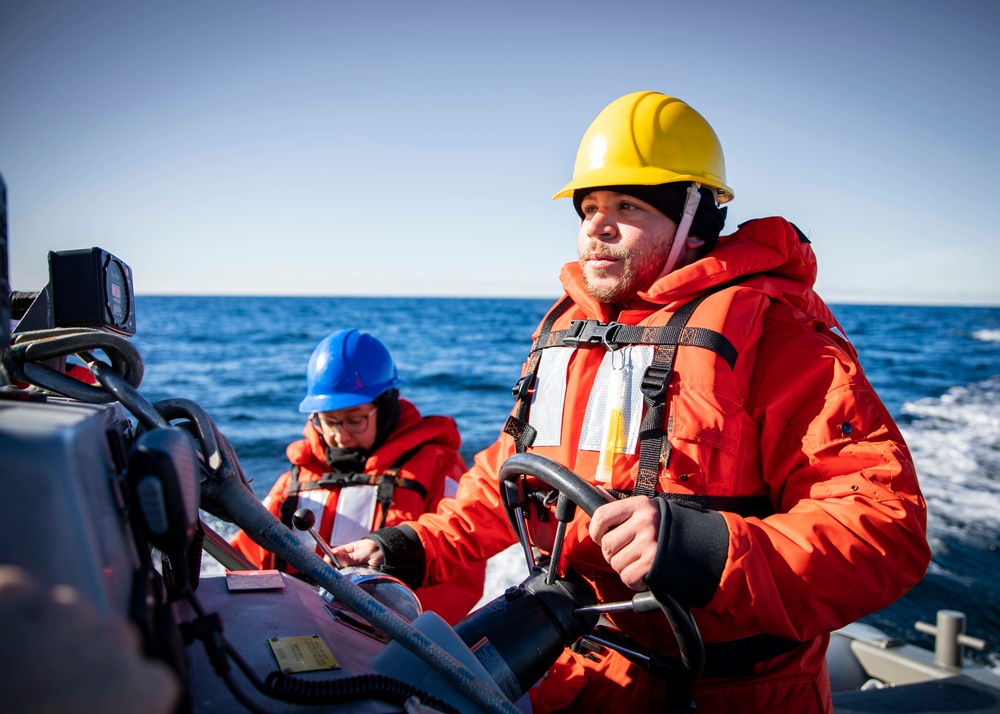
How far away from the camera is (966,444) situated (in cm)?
1008

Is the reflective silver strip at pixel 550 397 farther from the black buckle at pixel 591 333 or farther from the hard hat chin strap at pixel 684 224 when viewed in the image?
the hard hat chin strap at pixel 684 224

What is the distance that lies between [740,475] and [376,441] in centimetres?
237

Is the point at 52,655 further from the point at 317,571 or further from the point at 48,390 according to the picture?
the point at 48,390

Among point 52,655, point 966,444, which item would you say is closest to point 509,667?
point 52,655

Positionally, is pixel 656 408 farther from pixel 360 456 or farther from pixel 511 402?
pixel 511 402

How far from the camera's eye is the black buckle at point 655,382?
1764mm

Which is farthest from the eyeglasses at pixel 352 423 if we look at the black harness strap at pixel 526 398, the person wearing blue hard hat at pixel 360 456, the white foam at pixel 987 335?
the white foam at pixel 987 335

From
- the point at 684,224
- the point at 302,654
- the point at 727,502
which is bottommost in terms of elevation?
the point at 302,654

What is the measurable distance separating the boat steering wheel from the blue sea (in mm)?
4164

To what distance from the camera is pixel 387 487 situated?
11.5ft

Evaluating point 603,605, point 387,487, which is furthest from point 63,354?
point 387,487

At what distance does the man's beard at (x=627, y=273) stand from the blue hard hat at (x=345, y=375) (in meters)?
1.83

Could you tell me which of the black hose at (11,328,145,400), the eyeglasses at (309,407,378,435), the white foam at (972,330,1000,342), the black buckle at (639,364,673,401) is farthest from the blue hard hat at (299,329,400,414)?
the white foam at (972,330,1000,342)

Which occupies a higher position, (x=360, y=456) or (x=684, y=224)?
(x=684, y=224)
